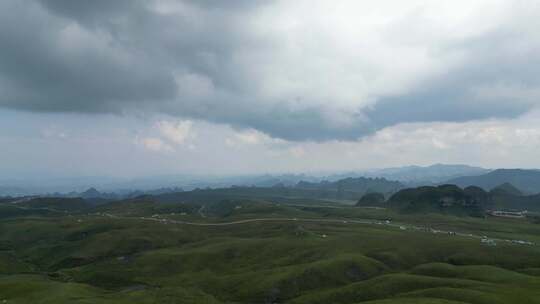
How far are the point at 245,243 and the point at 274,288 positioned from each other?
6506 centimetres

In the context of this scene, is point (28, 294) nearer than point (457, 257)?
Yes

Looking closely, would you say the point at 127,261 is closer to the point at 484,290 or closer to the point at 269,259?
the point at 269,259

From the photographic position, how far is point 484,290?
103m

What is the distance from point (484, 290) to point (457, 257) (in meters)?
48.5

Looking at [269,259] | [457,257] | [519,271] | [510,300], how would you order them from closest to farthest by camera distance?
[510,300]
[519,271]
[457,257]
[269,259]

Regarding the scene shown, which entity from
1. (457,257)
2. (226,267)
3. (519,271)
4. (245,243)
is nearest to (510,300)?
(519,271)

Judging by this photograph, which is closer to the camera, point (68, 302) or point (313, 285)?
point (68, 302)

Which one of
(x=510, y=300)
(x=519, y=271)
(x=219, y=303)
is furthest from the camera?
(x=519, y=271)

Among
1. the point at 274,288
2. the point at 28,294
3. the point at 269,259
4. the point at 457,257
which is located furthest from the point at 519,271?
the point at 28,294

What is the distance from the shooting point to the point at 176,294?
385 ft

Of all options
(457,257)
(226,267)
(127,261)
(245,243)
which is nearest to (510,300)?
(457,257)

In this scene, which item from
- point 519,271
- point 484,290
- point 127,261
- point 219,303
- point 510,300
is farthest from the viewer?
point 127,261

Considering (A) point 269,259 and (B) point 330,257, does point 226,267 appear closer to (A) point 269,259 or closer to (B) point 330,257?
(A) point 269,259

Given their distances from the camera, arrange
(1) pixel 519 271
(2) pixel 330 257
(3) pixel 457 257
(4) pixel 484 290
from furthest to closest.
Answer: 1. (2) pixel 330 257
2. (3) pixel 457 257
3. (1) pixel 519 271
4. (4) pixel 484 290
